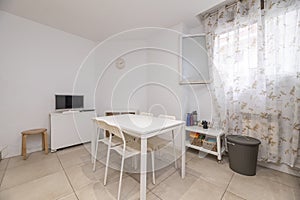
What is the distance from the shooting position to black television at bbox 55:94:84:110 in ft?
8.27

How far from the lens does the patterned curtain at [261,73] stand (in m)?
1.61

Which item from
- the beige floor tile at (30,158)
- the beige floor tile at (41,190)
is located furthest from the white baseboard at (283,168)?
the beige floor tile at (30,158)

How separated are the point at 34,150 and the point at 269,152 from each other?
3808mm

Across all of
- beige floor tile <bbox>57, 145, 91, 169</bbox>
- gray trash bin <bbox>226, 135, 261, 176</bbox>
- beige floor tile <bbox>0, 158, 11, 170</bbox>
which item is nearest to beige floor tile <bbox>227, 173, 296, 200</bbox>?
gray trash bin <bbox>226, 135, 261, 176</bbox>

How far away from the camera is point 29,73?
2379 mm

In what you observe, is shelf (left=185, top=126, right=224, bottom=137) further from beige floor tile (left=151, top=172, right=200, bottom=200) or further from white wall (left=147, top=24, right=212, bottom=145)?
beige floor tile (left=151, top=172, right=200, bottom=200)

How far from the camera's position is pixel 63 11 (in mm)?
2125

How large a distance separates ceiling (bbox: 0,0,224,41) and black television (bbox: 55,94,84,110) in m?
1.39

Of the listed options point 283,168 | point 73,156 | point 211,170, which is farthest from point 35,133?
point 283,168

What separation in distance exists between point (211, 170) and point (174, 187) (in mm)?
675

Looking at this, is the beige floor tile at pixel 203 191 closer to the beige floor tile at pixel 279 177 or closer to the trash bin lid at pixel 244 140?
the trash bin lid at pixel 244 140

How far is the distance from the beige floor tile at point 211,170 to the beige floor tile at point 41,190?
5.13 feet

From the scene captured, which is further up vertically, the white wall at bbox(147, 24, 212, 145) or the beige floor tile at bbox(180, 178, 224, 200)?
the white wall at bbox(147, 24, 212, 145)

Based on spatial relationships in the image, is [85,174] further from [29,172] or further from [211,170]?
[211,170]
